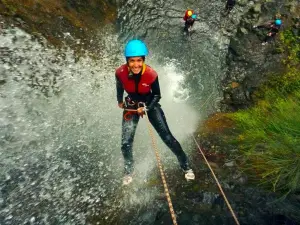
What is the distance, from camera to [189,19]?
9758mm

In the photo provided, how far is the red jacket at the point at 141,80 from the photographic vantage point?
4.73 m

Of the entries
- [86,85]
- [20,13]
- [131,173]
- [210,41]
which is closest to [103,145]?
[131,173]

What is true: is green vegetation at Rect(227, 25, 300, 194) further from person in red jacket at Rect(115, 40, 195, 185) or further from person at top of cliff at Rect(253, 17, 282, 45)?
person at top of cliff at Rect(253, 17, 282, 45)

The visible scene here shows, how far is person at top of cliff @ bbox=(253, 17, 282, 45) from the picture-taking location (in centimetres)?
866

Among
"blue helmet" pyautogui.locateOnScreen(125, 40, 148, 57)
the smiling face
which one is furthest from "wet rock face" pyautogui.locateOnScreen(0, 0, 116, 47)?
"blue helmet" pyautogui.locateOnScreen(125, 40, 148, 57)

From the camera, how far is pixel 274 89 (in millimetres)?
7512

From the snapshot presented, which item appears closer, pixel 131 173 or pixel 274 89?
pixel 131 173

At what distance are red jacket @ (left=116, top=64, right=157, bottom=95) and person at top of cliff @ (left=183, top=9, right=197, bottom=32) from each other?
575 centimetres

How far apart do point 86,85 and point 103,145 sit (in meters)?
2.21

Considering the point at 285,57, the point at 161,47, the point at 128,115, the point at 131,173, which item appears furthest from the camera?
the point at 161,47

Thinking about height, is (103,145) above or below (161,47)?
below

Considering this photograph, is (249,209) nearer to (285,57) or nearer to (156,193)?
(156,193)

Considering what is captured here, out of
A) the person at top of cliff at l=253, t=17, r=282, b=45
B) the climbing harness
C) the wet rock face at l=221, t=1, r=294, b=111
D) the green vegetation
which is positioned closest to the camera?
the green vegetation

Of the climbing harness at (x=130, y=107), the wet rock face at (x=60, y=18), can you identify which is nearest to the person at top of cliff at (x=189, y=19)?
the wet rock face at (x=60, y=18)
